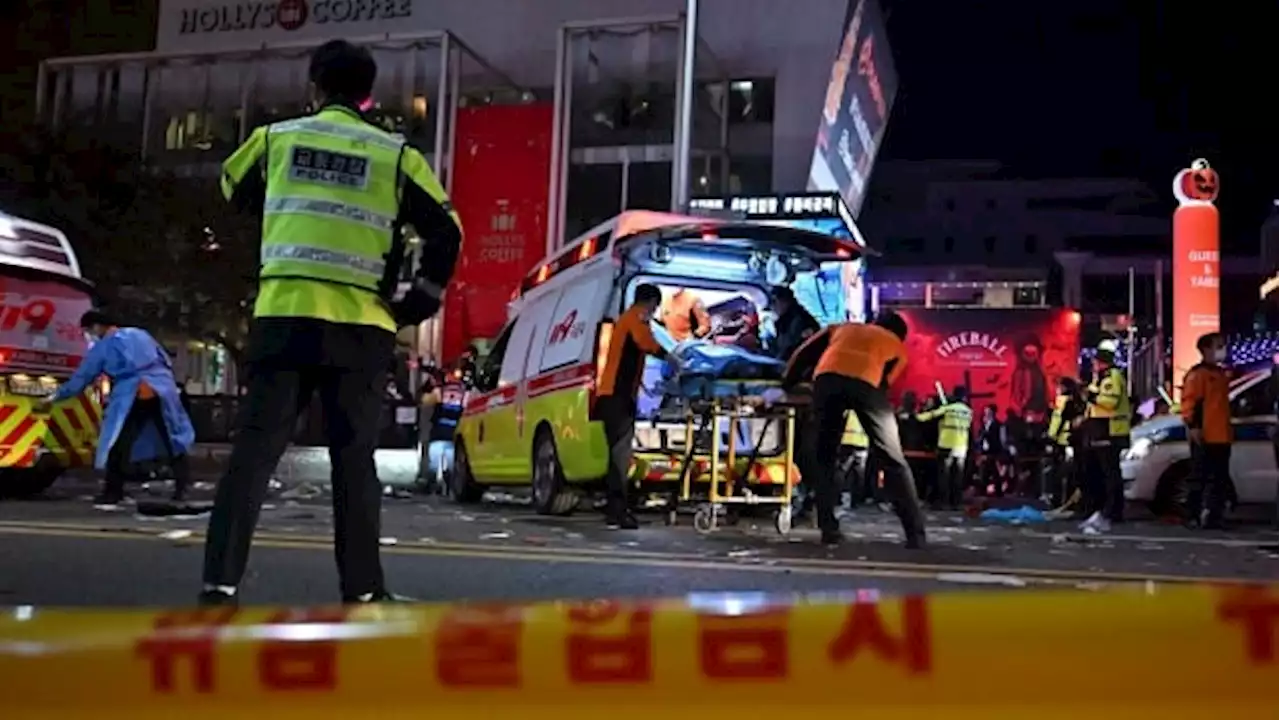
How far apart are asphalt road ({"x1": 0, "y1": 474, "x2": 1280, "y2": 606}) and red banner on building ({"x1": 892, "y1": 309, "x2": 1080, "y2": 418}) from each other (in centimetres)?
1130

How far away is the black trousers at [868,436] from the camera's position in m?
7.69

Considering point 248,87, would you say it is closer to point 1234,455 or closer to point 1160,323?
point 1234,455

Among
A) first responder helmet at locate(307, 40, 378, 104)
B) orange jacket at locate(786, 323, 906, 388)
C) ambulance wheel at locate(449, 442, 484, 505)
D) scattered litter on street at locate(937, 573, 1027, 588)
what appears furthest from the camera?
ambulance wheel at locate(449, 442, 484, 505)

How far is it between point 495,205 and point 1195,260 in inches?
522

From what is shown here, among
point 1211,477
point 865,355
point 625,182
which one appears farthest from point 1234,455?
point 625,182

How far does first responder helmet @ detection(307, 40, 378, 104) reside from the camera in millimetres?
4031

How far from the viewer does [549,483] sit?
10297 mm

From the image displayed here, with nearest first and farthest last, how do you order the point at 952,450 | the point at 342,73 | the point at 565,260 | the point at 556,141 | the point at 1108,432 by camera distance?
the point at 342,73
the point at 565,260
the point at 1108,432
the point at 952,450
the point at 556,141

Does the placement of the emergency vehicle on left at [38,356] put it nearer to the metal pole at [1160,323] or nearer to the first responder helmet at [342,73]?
the first responder helmet at [342,73]

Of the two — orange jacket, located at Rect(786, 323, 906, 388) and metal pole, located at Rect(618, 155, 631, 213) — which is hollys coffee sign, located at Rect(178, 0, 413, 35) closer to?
metal pole, located at Rect(618, 155, 631, 213)

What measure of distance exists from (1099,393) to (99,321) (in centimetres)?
819

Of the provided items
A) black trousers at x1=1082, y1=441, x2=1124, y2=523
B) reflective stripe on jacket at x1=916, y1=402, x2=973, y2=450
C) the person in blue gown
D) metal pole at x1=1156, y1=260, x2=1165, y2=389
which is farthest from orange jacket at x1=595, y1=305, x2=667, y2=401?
metal pole at x1=1156, y1=260, x2=1165, y2=389

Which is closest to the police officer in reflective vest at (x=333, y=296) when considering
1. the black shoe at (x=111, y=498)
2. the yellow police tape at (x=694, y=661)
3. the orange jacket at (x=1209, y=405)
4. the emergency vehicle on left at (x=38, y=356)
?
the yellow police tape at (x=694, y=661)

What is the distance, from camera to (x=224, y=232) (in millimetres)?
27078
